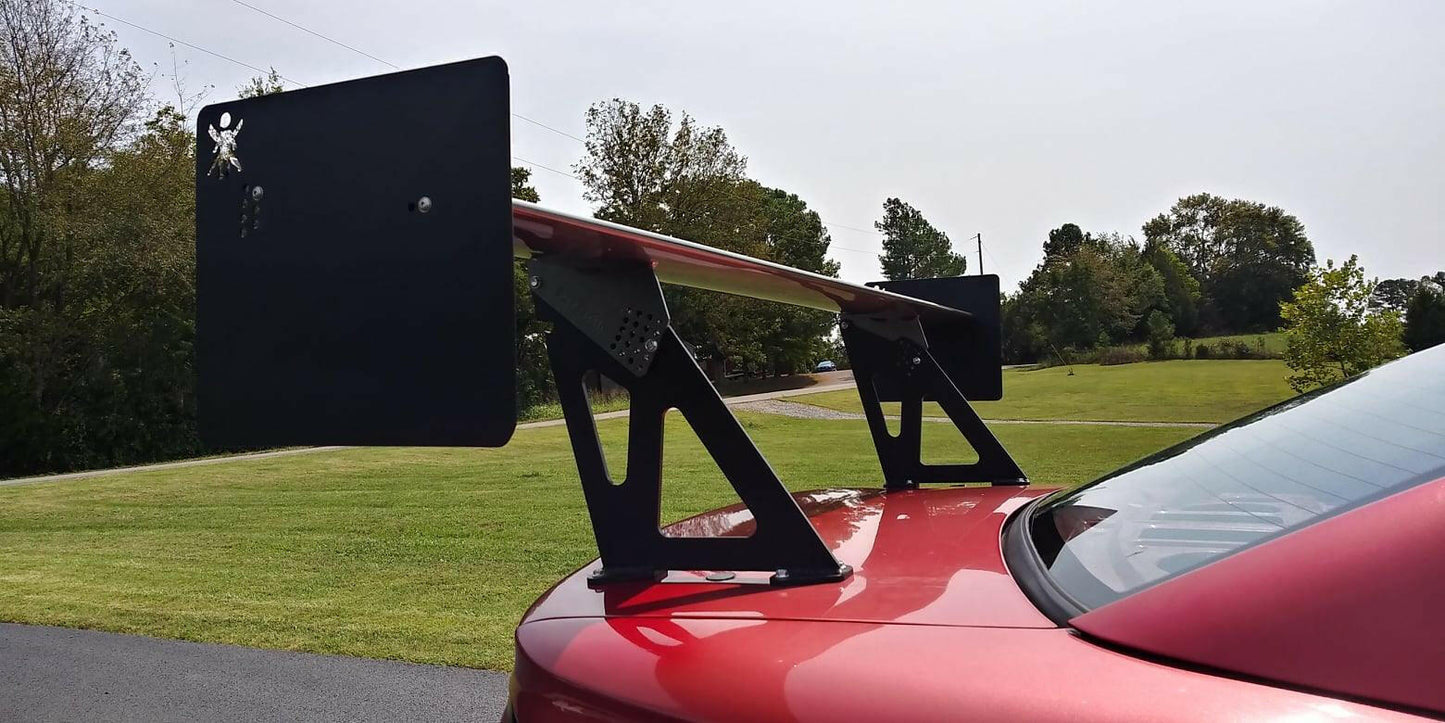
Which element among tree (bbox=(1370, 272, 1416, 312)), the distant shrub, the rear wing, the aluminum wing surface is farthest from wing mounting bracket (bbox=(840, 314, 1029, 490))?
the distant shrub

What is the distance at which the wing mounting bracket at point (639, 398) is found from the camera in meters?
1.91

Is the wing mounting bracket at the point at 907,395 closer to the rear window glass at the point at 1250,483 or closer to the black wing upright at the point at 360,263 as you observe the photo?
the rear window glass at the point at 1250,483

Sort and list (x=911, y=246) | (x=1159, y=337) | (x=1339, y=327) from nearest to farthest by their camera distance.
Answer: (x=1339, y=327), (x=1159, y=337), (x=911, y=246)

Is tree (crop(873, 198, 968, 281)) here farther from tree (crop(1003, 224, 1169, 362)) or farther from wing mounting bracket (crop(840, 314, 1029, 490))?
wing mounting bracket (crop(840, 314, 1029, 490))

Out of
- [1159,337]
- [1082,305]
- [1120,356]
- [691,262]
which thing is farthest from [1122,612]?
[1082,305]

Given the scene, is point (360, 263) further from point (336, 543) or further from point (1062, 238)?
point (1062, 238)

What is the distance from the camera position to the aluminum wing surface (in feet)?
5.60

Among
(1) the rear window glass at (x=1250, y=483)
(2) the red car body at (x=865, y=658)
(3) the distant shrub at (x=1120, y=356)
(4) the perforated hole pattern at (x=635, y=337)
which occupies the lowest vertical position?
(2) the red car body at (x=865, y=658)

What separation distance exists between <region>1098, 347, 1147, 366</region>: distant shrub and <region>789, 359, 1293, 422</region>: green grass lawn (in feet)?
13.7

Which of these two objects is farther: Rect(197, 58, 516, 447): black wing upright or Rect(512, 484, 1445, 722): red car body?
Rect(197, 58, 516, 447): black wing upright

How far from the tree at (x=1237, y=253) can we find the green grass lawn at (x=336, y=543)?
6350 cm

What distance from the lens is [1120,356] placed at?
185 feet

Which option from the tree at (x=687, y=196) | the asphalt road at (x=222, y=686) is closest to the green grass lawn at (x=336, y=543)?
the asphalt road at (x=222, y=686)

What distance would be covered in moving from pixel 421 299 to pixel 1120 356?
2361 inches
